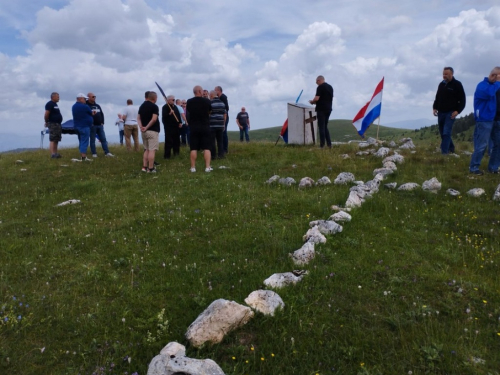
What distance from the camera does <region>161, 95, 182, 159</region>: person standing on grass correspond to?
17094 millimetres

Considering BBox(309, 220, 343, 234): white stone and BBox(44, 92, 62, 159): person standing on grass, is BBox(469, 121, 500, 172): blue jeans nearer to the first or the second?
BBox(309, 220, 343, 234): white stone

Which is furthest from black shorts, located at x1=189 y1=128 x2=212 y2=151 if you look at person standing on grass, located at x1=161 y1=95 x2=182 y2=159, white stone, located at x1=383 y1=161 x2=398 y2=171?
white stone, located at x1=383 y1=161 x2=398 y2=171

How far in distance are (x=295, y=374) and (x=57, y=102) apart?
17.9 m

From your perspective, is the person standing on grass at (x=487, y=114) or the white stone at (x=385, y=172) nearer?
the person standing on grass at (x=487, y=114)

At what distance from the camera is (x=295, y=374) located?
3.76 meters

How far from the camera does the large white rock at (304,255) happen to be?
6008mm

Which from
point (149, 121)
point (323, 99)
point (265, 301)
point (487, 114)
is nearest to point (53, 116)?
point (149, 121)

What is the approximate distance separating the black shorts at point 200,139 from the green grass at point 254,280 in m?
3.13

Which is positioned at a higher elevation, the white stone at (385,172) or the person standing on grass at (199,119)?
the person standing on grass at (199,119)

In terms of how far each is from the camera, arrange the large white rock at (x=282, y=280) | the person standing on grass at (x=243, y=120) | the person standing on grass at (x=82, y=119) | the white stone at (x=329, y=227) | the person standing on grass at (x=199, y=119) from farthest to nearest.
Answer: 1. the person standing on grass at (x=243, y=120)
2. the person standing on grass at (x=82, y=119)
3. the person standing on grass at (x=199, y=119)
4. the white stone at (x=329, y=227)
5. the large white rock at (x=282, y=280)

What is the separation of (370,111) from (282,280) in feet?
52.7

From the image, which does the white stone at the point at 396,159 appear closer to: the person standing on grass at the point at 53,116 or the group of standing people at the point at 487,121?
the group of standing people at the point at 487,121

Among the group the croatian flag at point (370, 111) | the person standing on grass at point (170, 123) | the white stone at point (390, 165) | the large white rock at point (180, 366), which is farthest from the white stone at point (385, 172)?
the large white rock at point (180, 366)

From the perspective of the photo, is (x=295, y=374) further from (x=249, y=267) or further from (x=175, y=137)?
(x=175, y=137)
